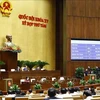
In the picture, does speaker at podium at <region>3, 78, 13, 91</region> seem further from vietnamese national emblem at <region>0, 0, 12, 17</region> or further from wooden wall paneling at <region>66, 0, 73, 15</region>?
wooden wall paneling at <region>66, 0, 73, 15</region>

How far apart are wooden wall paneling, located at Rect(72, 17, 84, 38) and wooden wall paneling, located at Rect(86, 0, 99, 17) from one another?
22.6 inches

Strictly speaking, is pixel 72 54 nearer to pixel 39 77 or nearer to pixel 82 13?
pixel 82 13

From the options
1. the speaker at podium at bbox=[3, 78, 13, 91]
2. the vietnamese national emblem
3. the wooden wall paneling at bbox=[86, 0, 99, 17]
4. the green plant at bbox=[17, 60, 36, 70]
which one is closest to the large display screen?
the wooden wall paneling at bbox=[86, 0, 99, 17]

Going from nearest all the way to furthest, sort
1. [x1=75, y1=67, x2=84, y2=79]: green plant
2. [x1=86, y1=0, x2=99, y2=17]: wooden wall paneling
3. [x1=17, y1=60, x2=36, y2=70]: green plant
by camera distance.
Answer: [x1=17, y1=60, x2=36, y2=70]: green plant, [x1=75, y1=67, x2=84, y2=79]: green plant, [x1=86, y1=0, x2=99, y2=17]: wooden wall paneling

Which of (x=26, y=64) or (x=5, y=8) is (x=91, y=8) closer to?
(x=5, y=8)

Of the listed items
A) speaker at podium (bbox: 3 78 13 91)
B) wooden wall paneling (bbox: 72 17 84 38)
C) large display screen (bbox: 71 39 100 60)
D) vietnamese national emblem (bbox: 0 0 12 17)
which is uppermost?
vietnamese national emblem (bbox: 0 0 12 17)

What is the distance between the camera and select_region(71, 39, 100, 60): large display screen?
58.5 ft

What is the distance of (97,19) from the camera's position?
18375 millimetres

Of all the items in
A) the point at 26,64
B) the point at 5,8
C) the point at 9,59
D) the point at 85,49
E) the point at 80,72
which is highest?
the point at 5,8

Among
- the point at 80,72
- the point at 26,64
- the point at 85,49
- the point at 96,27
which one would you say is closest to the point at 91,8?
the point at 96,27

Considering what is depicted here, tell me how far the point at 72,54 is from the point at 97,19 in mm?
2401

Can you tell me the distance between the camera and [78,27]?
17.8 m

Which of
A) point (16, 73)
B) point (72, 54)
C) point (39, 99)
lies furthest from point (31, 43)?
point (39, 99)

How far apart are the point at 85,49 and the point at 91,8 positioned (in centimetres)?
220
